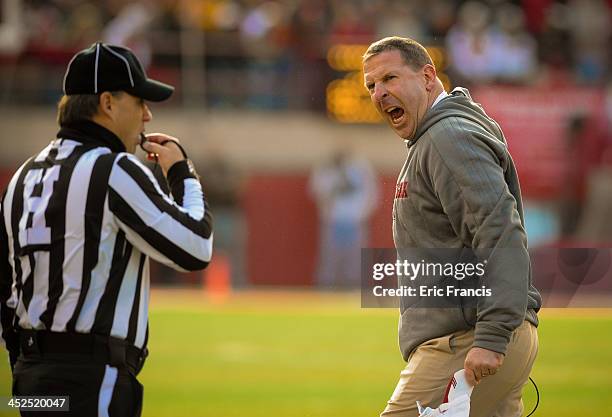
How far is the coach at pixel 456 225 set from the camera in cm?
368

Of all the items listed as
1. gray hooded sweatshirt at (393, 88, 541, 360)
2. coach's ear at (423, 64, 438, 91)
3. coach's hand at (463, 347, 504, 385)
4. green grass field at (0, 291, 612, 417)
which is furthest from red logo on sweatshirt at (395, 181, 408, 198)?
green grass field at (0, 291, 612, 417)

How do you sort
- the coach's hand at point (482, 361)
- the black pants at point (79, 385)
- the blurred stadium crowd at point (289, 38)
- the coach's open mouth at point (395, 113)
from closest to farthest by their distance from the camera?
the coach's hand at point (482, 361), the black pants at point (79, 385), the coach's open mouth at point (395, 113), the blurred stadium crowd at point (289, 38)

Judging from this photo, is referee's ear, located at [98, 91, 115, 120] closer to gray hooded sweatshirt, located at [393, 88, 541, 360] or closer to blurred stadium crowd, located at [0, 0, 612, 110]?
gray hooded sweatshirt, located at [393, 88, 541, 360]

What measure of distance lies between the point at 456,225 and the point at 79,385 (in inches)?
51.9

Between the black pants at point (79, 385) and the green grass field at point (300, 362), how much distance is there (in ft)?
8.17

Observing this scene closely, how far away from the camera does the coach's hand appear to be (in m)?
3.65

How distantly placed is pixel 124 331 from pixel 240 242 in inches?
579

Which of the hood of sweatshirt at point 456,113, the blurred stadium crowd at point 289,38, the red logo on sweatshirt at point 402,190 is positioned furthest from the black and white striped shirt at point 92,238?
the blurred stadium crowd at point 289,38

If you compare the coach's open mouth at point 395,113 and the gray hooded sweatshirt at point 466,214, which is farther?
the coach's open mouth at point 395,113

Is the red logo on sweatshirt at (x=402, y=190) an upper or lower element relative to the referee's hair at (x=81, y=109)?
lower

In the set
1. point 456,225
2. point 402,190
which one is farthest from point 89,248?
point 456,225

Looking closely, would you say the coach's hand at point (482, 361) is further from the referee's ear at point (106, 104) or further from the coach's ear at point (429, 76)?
the referee's ear at point (106, 104)

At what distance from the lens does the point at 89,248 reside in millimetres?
3795

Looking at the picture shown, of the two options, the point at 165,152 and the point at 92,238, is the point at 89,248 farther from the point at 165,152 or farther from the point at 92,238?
the point at 165,152
